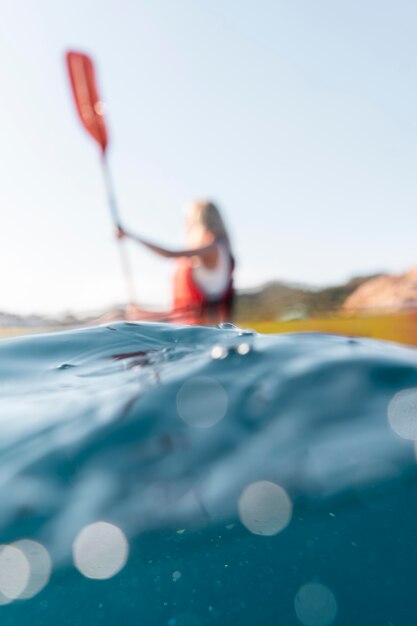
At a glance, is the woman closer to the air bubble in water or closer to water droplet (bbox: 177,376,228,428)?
water droplet (bbox: 177,376,228,428)

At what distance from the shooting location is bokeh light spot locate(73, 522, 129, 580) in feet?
4.32

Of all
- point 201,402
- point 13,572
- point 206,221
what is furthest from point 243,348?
point 206,221

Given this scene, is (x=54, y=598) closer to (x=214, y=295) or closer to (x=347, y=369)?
(x=347, y=369)

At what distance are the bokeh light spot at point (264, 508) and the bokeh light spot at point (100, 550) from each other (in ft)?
1.02

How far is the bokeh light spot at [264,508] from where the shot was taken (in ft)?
4.48

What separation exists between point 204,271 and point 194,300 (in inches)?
12.4

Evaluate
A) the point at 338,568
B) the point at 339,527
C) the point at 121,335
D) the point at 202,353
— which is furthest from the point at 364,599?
the point at 121,335

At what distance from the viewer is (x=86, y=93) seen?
215 inches

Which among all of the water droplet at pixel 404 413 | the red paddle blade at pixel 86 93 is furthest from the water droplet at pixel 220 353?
the red paddle blade at pixel 86 93

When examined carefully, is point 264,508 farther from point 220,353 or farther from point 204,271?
point 204,271

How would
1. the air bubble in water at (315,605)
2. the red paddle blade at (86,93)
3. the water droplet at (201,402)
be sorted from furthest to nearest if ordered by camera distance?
the red paddle blade at (86,93) → the water droplet at (201,402) → the air bubble in water at (315,605)

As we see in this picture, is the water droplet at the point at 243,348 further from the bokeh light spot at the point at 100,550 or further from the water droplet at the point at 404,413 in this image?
the bokeh light spot at the point at 100,550

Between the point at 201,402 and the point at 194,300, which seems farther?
the point at 194,300

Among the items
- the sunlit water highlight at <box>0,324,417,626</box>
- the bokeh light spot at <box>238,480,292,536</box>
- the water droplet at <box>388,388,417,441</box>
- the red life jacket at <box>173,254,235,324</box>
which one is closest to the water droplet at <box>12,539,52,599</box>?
the sunlit water highlight at <box>0,324,417,626</box>
